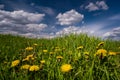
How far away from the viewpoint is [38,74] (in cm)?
360

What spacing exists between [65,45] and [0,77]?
3.50 meters

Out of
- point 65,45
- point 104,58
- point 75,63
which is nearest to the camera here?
point 104,58

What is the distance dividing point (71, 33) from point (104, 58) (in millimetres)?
4747

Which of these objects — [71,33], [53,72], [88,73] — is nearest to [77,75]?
[88,73]

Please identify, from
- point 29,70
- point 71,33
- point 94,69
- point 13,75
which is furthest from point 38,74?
point 71,33

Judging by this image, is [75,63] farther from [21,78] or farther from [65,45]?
[65,45]

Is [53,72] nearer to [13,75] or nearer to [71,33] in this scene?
[13,75]

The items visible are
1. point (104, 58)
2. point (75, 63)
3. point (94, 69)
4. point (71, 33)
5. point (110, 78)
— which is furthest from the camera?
point (71, 33)

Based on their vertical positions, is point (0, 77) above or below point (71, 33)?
below

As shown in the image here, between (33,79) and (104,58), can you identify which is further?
(104,58)

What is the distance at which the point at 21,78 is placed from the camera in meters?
3.34

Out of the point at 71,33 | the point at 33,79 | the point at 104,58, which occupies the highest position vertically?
the point at 71,33

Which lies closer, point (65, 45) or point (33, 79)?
point (33, 79)

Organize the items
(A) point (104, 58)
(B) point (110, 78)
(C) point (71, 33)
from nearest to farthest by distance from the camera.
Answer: (B) point (110, 78) < (A) point (104, 58) < (C) point (71, 33)
